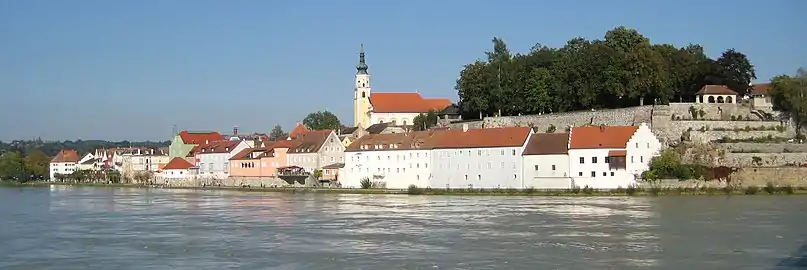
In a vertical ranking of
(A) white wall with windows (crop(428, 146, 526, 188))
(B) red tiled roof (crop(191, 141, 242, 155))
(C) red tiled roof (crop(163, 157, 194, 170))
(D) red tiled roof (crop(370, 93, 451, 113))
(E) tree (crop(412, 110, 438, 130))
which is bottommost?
(A) white wall with windows (crop(428, 146, 526, 188))

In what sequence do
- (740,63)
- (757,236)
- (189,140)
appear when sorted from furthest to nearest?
(189,140) < (740,63) < (757,236)

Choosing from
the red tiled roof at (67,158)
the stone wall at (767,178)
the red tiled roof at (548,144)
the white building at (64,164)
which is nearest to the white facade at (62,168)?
the white building at (64,164)

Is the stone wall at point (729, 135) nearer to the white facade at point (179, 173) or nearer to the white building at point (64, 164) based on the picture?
the white facade at point (179, 173)

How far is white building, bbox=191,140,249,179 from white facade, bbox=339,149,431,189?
18792mm

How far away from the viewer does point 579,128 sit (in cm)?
4959

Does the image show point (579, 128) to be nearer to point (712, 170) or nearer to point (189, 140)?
point (712, 170)

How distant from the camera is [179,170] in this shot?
275ft

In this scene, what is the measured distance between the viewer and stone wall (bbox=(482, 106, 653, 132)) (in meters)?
49.9

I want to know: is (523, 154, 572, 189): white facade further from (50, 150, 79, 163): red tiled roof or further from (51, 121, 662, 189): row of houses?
(50, 150, 79, 163): red tiled roof

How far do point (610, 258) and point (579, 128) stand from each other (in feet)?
92.5

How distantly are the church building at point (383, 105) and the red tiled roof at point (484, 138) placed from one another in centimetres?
2558

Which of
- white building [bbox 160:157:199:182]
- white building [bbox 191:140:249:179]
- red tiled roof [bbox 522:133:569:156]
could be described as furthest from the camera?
white building [bbox 160:157:199:182]

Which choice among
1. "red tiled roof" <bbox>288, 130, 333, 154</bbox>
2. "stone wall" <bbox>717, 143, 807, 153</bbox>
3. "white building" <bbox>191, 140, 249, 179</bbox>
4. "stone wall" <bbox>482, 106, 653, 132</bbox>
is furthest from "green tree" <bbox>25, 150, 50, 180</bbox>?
"stone wall" <bbox>717, 143, 807, 153</bbox>

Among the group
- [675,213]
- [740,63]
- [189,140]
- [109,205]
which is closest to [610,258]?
[675,213]
